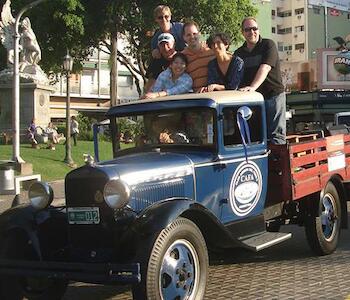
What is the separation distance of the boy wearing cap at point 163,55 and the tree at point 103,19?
2159 centimetres

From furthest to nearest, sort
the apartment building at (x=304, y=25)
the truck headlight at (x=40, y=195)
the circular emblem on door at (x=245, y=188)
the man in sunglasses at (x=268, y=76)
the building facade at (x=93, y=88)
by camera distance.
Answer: the apartment building at (x=304, y=25) → the building facade at (x=93, y=88) → the man in sunglasses at (x=268, y=76) → the circular emblem on door at (x=245, y=188) → the truck headlight at (x=40, y=195)

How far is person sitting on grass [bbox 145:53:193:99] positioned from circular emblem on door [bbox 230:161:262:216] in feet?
3.87

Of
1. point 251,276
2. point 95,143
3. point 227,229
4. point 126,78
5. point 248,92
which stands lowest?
point 251,276

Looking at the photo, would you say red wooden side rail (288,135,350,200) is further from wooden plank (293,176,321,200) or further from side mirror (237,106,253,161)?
side mirror (237,106,253,161)

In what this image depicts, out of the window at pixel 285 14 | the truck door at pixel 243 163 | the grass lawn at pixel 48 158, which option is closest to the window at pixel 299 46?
the window at pixel 285 14

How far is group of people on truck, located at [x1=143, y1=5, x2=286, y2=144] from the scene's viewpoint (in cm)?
704

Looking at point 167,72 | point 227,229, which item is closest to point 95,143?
point 167,72

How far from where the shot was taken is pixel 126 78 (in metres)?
69.5

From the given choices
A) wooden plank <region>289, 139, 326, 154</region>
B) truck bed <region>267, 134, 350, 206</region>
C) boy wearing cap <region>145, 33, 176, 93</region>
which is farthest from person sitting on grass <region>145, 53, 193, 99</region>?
wooden plank <region>289, 139, 326, 154</region>

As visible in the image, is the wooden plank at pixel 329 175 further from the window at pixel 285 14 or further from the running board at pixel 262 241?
the window at pixel 285 14

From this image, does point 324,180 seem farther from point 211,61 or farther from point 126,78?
point 126,78

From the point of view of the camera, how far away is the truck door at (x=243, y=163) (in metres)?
6.28

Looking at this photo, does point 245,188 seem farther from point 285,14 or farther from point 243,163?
point 285,14

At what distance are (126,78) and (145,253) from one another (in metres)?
65.4
